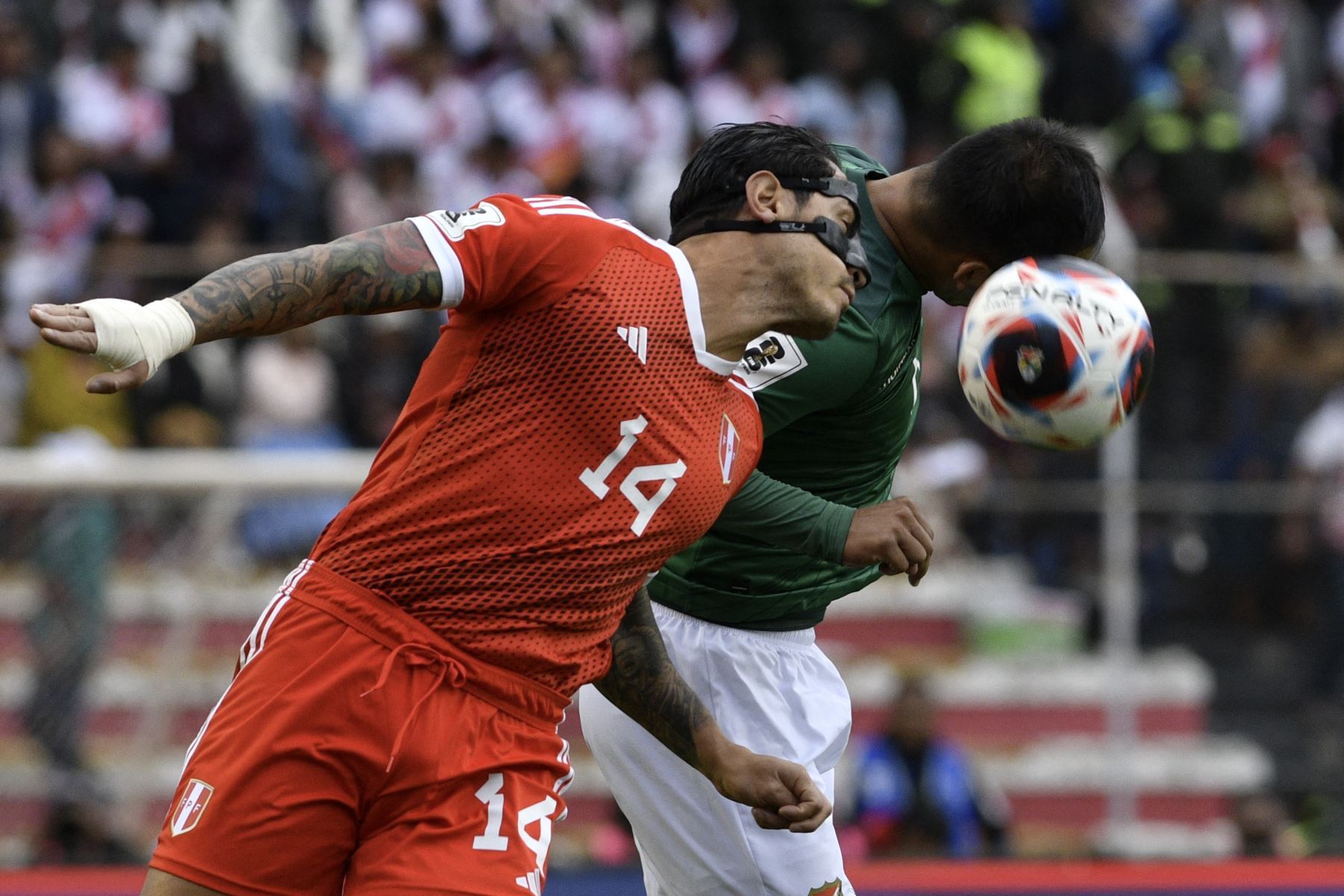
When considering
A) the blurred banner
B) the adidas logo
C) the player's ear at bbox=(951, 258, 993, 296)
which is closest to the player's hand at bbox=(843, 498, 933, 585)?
A: the player's ear at bbox=(951, 258, 993, 296)

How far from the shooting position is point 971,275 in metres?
3.93

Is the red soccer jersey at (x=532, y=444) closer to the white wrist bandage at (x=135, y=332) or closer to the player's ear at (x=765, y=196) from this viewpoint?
the player's ear at (x=765, y=196)

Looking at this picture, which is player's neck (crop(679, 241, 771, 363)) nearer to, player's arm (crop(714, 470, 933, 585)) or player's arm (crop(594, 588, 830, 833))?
player's arm (crop(714, 470, 933, 585))

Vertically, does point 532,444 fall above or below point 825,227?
below

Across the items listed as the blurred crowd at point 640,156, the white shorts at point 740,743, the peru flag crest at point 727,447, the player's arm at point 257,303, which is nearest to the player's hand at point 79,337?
the player's arm at point 257,303

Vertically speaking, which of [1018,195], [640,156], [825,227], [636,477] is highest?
[640,156]

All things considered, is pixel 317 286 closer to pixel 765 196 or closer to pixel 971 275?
pixel 765 196

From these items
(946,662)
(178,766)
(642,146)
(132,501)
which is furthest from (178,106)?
(946,662)

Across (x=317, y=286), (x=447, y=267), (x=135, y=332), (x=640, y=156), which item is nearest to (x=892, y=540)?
(x=447, y=267)

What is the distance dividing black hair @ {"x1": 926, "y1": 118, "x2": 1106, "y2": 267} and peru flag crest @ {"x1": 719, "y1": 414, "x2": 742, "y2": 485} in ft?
2.43

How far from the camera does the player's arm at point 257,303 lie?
8.90 feet

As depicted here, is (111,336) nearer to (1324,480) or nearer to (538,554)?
(538,554)

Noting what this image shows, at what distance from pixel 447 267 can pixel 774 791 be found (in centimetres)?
132

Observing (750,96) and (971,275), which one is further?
(750,96)
